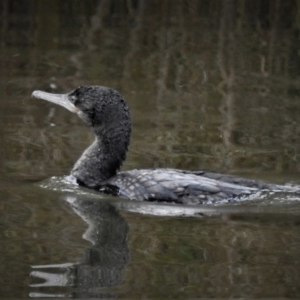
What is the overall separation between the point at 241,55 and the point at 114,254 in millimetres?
8916

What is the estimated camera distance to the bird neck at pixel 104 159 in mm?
9203

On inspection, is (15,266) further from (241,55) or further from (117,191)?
(241,55)

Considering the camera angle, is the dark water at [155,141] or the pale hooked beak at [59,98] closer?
the dark water at [155,141]

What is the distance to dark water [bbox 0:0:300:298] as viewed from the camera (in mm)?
6855

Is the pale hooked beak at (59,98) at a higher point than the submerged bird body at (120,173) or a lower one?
higher

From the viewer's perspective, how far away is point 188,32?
1762cm

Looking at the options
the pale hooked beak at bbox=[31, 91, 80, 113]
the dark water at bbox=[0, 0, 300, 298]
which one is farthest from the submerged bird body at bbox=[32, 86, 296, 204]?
the dark water at bbox=[0, 0, 300, 298]

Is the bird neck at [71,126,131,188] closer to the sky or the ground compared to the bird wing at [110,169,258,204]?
closer to the sky

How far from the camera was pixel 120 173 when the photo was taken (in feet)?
30.0

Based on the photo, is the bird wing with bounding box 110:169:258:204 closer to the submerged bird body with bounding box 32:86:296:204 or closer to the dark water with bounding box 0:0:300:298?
the submerged bird body with bounding box 32:86:296:204

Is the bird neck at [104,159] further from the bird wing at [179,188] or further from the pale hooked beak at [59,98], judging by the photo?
the bird wing at [179,188]

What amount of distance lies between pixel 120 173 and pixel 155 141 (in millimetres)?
1666

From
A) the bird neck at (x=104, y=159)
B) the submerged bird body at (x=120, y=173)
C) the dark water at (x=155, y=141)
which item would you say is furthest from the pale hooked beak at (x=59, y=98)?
the dark water at (x=155, y=141)

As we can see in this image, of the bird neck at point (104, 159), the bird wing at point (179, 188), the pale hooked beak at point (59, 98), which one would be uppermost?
the pale hooked beak at point (59, 98)
